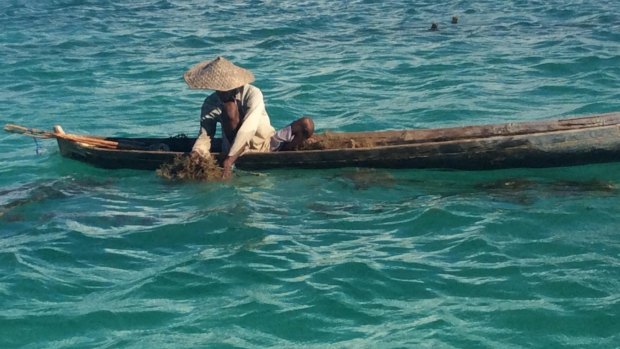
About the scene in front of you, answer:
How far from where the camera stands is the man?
26.8 feet

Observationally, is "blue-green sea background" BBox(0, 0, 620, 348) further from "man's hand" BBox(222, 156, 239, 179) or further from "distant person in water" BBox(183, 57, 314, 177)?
"distant person in water" BBox(183, 57, 314, 177)

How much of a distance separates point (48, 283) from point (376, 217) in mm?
2538

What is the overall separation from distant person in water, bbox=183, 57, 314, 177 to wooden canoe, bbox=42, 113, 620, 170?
0.69 ft

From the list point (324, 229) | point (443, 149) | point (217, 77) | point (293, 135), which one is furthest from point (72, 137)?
point (443, 149)

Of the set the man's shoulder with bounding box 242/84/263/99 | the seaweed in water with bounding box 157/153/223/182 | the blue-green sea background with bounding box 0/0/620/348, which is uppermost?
the man's shoulder with bounding box 242/84/263/99

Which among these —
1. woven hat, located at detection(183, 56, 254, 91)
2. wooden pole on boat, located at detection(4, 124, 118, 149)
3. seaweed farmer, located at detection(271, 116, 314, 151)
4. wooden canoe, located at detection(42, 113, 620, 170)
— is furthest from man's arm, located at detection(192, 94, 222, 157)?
Answer: wooden pole on boat, located at detection(4, 124, 118, 149)

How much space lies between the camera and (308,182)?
8.33 meters

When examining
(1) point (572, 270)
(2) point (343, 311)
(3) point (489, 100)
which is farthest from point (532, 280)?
(3) point (489, 100)

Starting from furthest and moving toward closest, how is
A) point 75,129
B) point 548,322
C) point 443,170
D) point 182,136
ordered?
point 75,129, point 182,136, point 443,170, point 548,322

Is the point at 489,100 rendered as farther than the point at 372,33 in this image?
No

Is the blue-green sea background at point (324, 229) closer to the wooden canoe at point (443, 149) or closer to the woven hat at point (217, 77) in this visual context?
the wooden canoe at point (443, 149)

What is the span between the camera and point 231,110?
8453 millimetres

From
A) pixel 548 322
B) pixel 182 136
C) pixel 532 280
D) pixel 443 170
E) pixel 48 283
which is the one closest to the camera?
pixel 548 322

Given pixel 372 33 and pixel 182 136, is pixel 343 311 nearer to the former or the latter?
pixel 182 136
